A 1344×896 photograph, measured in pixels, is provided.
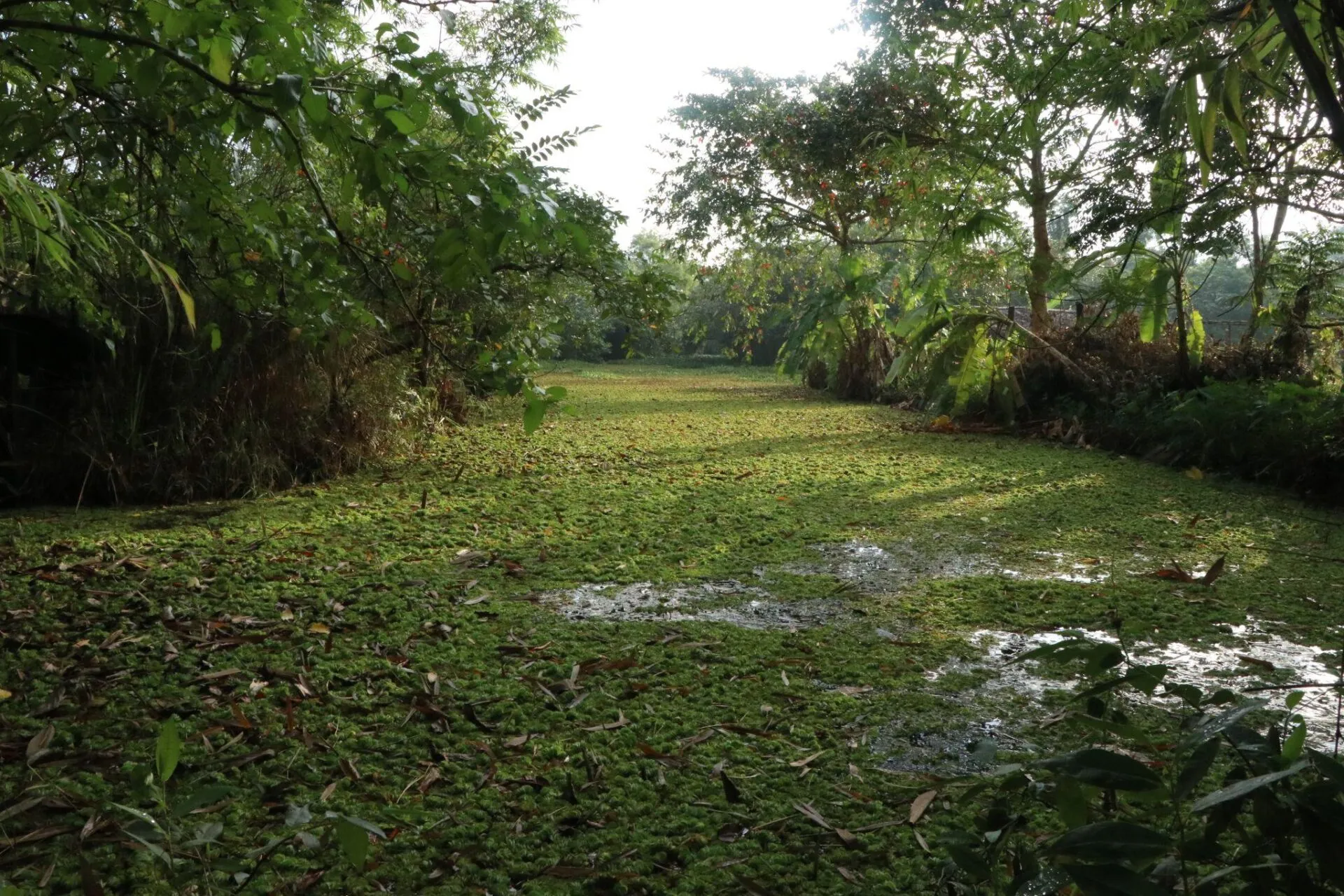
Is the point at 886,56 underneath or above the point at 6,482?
above

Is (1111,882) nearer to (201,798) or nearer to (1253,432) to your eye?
(201,798)

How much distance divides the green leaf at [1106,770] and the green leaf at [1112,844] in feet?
0.11

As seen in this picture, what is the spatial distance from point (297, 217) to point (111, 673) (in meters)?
1.21

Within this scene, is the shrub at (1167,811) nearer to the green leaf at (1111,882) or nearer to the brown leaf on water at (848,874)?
the green leaf at (1111,882)

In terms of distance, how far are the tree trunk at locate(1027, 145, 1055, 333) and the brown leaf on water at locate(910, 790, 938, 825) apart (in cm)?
572

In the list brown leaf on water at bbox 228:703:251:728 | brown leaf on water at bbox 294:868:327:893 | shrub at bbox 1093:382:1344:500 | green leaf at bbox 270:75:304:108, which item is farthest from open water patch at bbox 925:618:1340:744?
shrub at bbox 1093:382:1344:500

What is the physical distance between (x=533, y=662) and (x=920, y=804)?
0.95 meters

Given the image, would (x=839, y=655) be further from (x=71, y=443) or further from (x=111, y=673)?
(x=71, y=443)

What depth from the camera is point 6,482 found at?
3484mm

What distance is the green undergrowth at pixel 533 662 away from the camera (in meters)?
1.33

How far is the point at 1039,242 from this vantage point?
A: 7.90 meters

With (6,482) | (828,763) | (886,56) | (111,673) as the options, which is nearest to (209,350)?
(6,482)

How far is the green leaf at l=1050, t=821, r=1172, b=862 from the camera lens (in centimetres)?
68

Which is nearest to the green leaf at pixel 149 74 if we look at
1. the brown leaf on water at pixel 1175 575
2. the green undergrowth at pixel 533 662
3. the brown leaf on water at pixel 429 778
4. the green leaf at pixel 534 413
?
the green leaf at pixel 534 413
